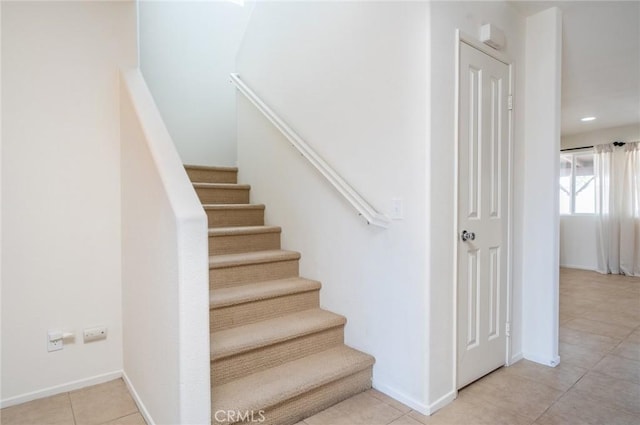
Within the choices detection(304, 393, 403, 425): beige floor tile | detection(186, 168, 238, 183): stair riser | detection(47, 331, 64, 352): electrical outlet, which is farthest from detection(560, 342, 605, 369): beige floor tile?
detection(47, 331, 64, 352): electrical outlet

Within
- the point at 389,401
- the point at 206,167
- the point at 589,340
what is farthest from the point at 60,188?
the point at 589,340

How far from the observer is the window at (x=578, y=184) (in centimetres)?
613

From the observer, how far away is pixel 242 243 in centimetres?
270

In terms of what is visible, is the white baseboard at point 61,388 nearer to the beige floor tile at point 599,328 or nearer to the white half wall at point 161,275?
the white half wall at point 161,275

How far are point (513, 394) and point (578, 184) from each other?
221 inches

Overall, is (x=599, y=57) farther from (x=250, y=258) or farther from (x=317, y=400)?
(x=317, y=400)

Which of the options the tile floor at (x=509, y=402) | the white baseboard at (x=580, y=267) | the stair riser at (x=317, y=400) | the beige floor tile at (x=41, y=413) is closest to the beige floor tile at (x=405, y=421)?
the tile floor at (x=509, y=402)

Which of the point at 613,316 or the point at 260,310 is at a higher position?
the point at 260,310

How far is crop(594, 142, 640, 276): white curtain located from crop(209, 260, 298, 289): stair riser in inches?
221

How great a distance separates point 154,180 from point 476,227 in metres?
1.75

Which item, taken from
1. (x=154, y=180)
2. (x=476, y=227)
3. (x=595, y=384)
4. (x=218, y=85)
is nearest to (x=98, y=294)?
(x=154, y=180)

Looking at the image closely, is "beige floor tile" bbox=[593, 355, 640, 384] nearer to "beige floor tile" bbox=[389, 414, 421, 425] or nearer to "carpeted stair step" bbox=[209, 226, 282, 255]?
"beige floor tile" bbox=[389, 414, 421, 425]

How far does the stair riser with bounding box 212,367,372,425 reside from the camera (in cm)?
171

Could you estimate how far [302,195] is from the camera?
266cm
